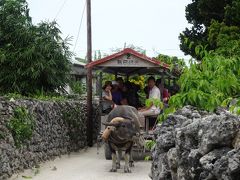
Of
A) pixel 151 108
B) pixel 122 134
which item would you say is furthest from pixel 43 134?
pixel 151 108

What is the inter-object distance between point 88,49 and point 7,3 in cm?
312

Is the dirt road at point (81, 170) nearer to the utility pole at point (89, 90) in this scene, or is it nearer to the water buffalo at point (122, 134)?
the water buffalo at point (122, 134)

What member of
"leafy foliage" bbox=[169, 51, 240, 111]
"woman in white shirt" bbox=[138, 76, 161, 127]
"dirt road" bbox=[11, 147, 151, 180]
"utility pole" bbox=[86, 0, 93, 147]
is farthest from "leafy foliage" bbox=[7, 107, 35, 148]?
"leafy foliage" bbox=[169, 51, 240, 111]

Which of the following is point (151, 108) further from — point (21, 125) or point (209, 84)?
point (209, 84)

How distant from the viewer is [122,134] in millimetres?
10539

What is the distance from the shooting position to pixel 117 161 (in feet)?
35.3

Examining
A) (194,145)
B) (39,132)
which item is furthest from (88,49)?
(194,145)

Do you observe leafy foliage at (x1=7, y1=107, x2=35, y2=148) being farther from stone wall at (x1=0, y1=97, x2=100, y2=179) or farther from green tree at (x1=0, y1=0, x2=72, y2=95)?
green tree at (x1=0, y1=0, x2=72, y2=95)

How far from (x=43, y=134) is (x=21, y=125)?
165 centimetres

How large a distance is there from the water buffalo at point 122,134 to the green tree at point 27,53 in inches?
223

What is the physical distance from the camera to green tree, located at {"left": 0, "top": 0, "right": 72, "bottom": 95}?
1599cm

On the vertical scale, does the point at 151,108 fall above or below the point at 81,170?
above

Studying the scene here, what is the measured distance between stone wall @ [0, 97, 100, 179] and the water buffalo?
59.7 inches

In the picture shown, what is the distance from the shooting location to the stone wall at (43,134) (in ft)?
30.4
